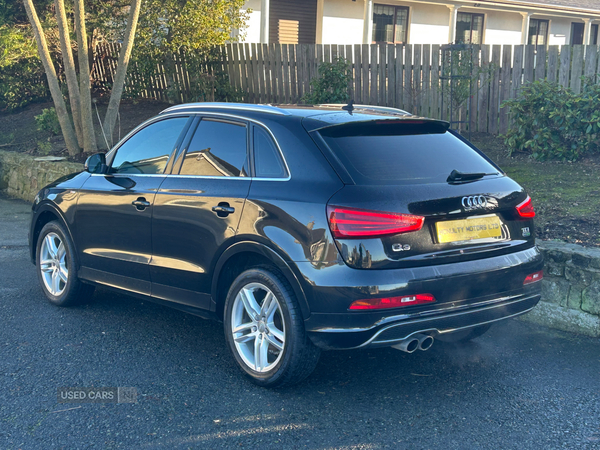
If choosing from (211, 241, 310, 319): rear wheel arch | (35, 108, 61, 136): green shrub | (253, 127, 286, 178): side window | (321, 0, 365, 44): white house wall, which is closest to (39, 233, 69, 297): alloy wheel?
(211, 241, 310, 319): rear wheel arch

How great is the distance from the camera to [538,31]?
28953mm

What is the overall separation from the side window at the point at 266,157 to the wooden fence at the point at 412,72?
266 inches

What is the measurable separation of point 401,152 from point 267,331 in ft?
4.49

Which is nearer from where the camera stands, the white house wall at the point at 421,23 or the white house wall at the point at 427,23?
the white house wall at the point at 421,23

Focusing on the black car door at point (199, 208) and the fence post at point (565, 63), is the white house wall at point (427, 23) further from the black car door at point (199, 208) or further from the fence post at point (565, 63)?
the black car door at point (199, 208)

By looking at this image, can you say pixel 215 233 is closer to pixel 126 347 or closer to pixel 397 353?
pixel 126 347

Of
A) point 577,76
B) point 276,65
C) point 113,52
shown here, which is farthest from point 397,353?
point 113,52

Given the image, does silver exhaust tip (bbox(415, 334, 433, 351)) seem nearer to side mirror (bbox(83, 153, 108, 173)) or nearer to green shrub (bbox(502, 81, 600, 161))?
side mirror (bbox(83, 153, 108, 173))

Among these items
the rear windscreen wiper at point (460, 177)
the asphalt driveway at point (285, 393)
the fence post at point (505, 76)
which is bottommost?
the asphalt driveway at point (285, 393)

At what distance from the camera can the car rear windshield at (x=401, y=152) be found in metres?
3.87

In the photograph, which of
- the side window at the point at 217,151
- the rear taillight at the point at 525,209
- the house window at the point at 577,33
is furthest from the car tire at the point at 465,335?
the house window at the point at 577,33

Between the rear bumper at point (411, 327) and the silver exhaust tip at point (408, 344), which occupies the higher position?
the rear bumper at point (411, 327)

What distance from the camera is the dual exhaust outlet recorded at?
147 inches

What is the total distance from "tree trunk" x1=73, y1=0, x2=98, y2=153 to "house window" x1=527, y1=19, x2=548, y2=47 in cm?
2195
